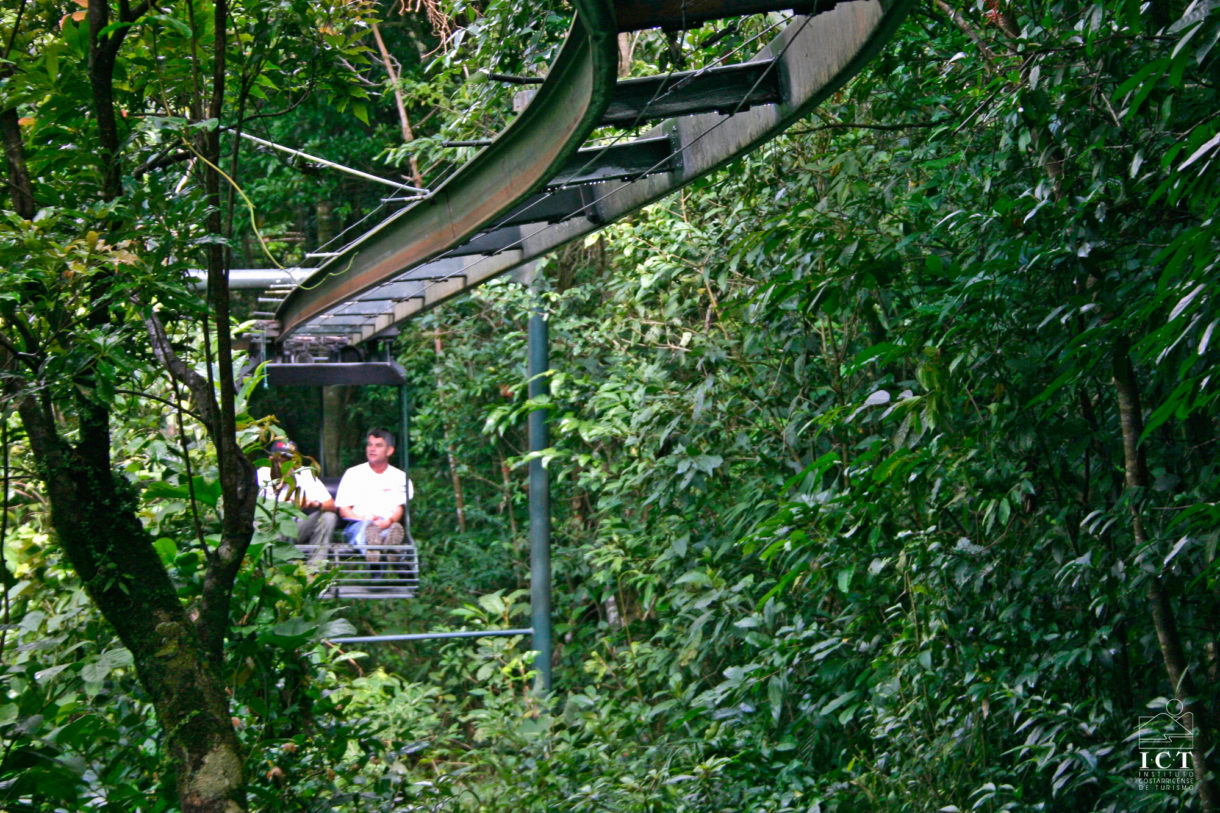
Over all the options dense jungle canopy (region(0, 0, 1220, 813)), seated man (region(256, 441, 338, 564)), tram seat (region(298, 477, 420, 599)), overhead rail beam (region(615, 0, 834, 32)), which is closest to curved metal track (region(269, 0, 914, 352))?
overhead rail beam (region(615, 0, 834, 32))

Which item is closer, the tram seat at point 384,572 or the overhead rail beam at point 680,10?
the overhead rail beam at point 680,10

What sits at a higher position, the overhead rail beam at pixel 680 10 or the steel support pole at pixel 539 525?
the overhead rail beam at pixel 680 10

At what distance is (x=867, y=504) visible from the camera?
11.4 ft

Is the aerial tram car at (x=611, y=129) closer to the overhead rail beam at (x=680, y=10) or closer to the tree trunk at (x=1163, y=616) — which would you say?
the overhead rail beam at (x=680, y=10)

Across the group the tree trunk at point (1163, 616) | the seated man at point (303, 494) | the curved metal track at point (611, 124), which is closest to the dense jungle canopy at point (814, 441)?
the tree trunk at point (1163, 616)

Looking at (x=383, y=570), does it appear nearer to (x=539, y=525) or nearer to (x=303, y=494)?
(x=303, y=494)

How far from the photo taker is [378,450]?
9.00 metres

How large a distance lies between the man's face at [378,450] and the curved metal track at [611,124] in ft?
14.5

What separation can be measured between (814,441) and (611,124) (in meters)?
2.88

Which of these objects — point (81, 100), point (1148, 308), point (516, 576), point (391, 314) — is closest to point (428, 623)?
point (516, 576)

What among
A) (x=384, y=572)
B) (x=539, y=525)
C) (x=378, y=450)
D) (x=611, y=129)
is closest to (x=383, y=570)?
(x=384, y=572)

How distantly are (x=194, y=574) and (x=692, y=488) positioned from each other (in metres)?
3.08

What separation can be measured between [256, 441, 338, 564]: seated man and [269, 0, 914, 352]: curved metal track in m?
0.79

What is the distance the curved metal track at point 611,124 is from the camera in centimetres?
238
